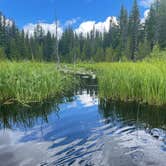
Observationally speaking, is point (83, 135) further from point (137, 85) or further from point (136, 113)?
point (137, 85)

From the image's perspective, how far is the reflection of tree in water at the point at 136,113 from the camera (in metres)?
5.38

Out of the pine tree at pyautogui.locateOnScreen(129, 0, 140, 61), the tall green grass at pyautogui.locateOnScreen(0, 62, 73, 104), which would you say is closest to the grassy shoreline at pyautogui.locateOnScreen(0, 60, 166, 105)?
the tall green grass at pyautogui.locateOnScreen(0, 62, 73, 104)

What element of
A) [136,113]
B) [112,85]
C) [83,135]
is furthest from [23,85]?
[136,113]

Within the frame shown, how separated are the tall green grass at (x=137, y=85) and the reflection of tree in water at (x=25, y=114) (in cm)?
181

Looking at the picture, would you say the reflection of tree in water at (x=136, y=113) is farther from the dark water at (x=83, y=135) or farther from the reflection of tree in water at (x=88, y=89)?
the reflection of tree in water at (x=88, y=89)

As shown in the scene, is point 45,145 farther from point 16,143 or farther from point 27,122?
point 27,122

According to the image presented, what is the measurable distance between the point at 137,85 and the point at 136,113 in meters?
1.20

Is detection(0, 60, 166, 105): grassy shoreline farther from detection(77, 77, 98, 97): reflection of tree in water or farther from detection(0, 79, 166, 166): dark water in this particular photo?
detection(77, 77, 98, 97): reflection of tree in water

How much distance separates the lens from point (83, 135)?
4.64 metres

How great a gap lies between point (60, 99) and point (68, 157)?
450cm

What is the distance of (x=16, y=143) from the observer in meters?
A: 4.34

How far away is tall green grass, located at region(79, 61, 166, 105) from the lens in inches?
257

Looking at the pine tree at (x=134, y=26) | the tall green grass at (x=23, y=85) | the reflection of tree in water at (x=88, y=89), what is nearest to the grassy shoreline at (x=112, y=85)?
the tall green grass at (x=23, y=85)

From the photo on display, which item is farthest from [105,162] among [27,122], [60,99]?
[60,99]
